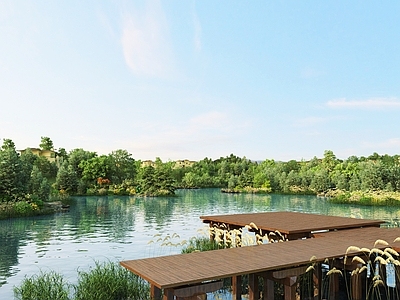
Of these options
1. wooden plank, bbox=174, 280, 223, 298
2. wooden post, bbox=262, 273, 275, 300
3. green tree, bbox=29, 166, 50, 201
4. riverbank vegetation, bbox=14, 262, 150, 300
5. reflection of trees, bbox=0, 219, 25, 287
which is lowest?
reflection of trees, bbox=0, 219, 25, 287

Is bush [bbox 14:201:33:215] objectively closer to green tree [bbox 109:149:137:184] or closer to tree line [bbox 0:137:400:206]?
tree line [bbox 0:137:400:206]

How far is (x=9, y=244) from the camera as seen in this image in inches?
460

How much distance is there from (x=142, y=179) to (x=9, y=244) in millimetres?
25478

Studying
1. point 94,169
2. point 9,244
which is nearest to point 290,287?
point 9,244

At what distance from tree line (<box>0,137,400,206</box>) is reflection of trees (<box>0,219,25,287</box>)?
4.81m

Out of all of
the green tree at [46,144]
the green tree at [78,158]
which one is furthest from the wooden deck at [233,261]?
the green tree at [46,144]

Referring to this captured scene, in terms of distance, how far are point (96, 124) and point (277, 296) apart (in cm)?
2089

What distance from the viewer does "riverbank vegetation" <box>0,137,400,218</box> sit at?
68.3ft

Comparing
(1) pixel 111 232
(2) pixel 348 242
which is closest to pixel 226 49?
(1) pixel 111 232

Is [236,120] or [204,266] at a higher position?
[236,120]

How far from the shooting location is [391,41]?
Answer: 20.5 meters

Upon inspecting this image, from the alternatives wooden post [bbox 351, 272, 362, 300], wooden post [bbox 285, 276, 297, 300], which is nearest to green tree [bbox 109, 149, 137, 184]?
wooden post [bbox 351, 272, 362, 300]

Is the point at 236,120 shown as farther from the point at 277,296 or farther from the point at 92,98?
the point at 277,296

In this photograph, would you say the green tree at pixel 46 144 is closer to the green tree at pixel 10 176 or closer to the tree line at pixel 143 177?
the tree line at pixel 143 177
